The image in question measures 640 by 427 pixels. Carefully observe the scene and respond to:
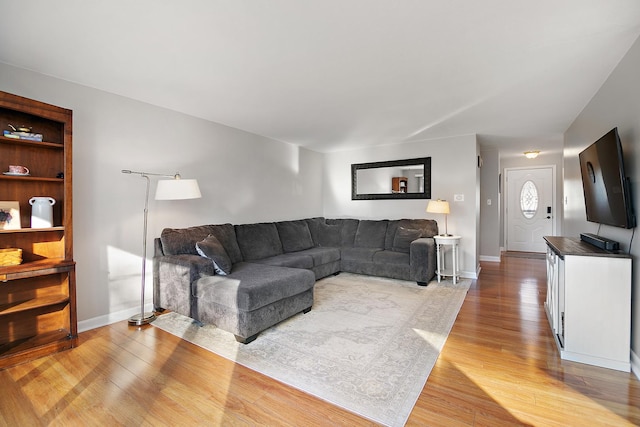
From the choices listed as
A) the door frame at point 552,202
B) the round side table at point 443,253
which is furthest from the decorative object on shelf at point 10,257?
the door frame at point 552,202

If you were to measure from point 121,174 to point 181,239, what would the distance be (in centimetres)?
90

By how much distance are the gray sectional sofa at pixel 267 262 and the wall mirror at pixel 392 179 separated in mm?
587

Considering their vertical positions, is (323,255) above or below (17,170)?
below

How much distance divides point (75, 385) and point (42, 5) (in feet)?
7.74

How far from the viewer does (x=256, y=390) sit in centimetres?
192

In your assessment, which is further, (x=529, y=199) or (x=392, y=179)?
(x=529, y=199)

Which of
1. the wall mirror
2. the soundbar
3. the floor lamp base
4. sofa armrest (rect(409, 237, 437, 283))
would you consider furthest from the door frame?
the floor lamp base

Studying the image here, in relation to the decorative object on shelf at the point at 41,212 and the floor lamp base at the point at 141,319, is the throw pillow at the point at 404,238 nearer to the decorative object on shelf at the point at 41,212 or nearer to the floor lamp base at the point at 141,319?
the floor lamp base at the point at 141,319

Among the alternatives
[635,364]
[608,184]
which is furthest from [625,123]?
[635,364]

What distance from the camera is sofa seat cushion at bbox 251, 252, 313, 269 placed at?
3.94m

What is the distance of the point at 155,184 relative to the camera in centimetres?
341

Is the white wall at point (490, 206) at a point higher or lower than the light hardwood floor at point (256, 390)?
higher

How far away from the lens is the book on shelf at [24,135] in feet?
7.63

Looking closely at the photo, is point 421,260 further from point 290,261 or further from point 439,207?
point 290,261
